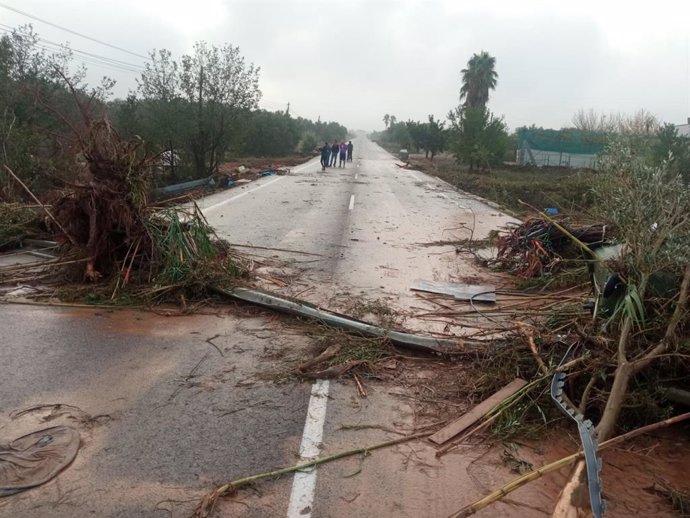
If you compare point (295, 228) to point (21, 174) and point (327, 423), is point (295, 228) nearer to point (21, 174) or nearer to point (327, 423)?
point (21, 174)

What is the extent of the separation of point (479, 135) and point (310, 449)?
32520 mm

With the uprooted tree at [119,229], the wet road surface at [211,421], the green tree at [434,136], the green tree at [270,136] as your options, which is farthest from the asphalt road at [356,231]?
the green tree at [434,136]

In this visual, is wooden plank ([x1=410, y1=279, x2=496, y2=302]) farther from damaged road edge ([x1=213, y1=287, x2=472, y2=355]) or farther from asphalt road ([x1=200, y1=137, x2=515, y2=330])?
damaged road edge ([x1=213, y1=287, x2=472, y2=355])

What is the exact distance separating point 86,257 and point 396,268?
4622 mm

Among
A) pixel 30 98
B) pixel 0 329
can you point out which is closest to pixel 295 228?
pixel 0 329

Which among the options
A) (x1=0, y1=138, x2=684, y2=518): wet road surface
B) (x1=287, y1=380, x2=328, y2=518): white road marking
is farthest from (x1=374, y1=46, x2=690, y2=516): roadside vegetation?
(x1=287, y1=380, x2=328, y2=518): white road marking

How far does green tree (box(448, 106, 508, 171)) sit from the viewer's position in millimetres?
33719

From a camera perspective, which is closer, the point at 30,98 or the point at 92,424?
the point at 92,424

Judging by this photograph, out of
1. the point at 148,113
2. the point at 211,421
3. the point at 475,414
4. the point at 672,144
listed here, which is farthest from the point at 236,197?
the point at 672,144

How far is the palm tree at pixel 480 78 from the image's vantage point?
69062 mm

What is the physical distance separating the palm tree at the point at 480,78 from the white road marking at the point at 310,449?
6938 centimetres

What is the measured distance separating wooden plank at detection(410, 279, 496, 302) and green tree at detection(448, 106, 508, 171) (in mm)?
26995

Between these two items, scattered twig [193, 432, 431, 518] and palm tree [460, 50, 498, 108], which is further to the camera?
palm tree [460, 50, 498, 108]

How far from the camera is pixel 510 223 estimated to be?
1430 cm
